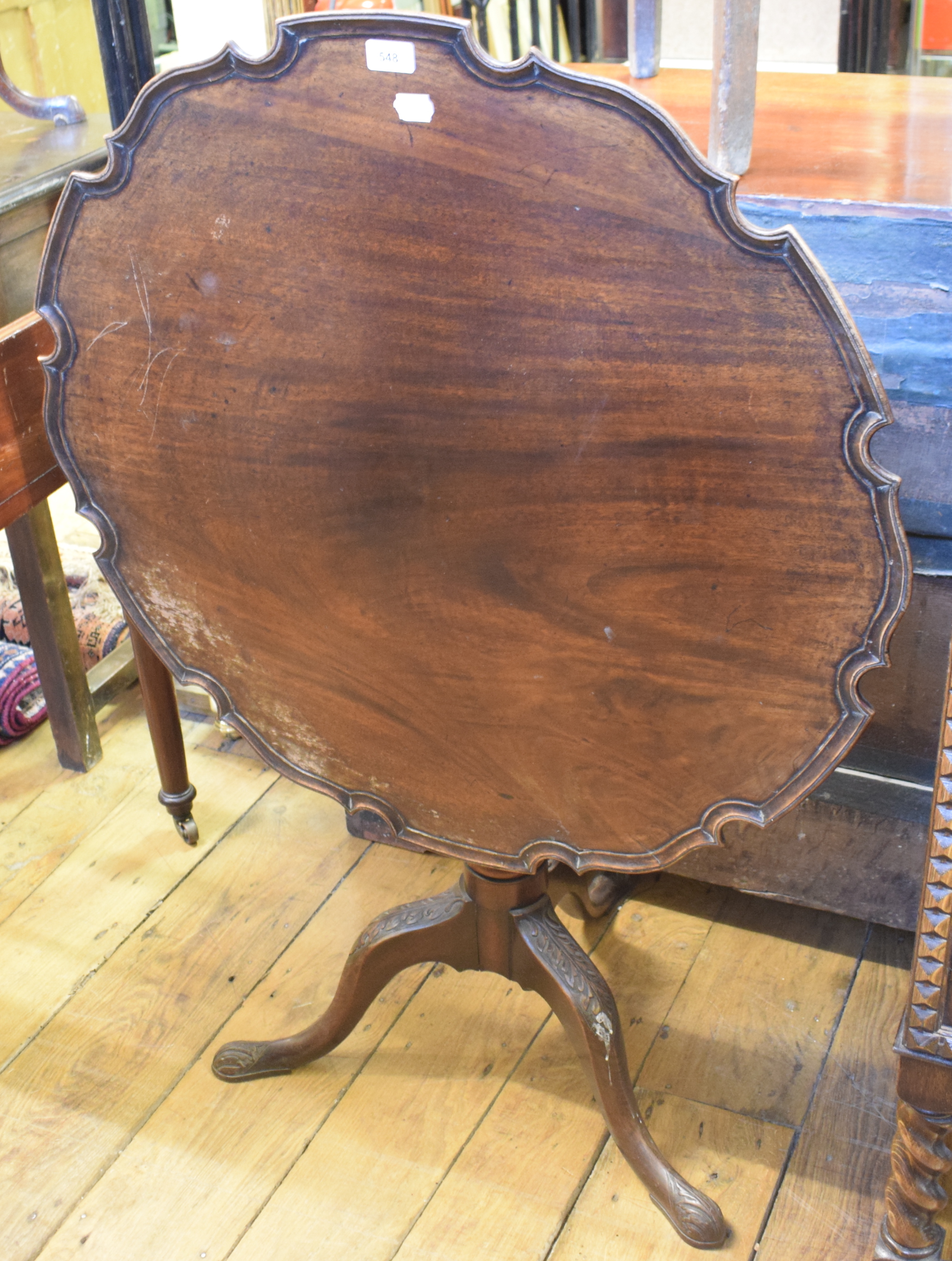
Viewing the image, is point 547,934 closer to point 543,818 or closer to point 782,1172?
point 543,818

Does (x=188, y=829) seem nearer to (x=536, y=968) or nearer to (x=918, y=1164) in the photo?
(x=536, y=968)

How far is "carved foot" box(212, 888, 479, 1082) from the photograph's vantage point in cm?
135

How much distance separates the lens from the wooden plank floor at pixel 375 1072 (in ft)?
4.29

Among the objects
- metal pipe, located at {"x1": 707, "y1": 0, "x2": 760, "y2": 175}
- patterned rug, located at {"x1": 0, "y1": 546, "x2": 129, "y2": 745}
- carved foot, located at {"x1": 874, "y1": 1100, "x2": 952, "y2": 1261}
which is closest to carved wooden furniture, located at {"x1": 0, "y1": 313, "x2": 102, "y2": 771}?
patterned rug, located at {"x1": 0, "y1": 546, "x2": 129, "y2": 745}

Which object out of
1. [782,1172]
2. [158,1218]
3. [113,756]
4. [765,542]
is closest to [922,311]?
[765,542]

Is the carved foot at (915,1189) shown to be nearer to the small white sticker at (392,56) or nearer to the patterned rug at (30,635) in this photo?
the small white sticker at (392,56)

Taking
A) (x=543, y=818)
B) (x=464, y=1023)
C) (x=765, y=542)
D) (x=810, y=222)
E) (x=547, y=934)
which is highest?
(x=810, y=222)

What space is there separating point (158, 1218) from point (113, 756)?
84 cm

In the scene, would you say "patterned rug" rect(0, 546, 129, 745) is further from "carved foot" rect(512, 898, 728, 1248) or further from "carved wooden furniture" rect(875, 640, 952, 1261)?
"carved wooden furniture" rect(875, 640, 952, 1261)

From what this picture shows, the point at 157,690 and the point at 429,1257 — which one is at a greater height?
the point at 157,690

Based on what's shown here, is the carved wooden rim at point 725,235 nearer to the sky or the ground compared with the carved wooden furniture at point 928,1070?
nearer to the sky

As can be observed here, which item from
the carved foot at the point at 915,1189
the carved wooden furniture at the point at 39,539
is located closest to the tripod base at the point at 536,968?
the carved foot at the point at 915,1189

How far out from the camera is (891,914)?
5.14 ft

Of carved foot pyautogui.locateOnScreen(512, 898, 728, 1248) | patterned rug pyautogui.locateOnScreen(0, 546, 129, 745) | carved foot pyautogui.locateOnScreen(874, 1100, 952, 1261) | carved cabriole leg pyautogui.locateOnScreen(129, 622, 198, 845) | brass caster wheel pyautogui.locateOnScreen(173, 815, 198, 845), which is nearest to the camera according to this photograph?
carved foot pyautogui.locateOnScreen(874, 1100, 952, 1261)
